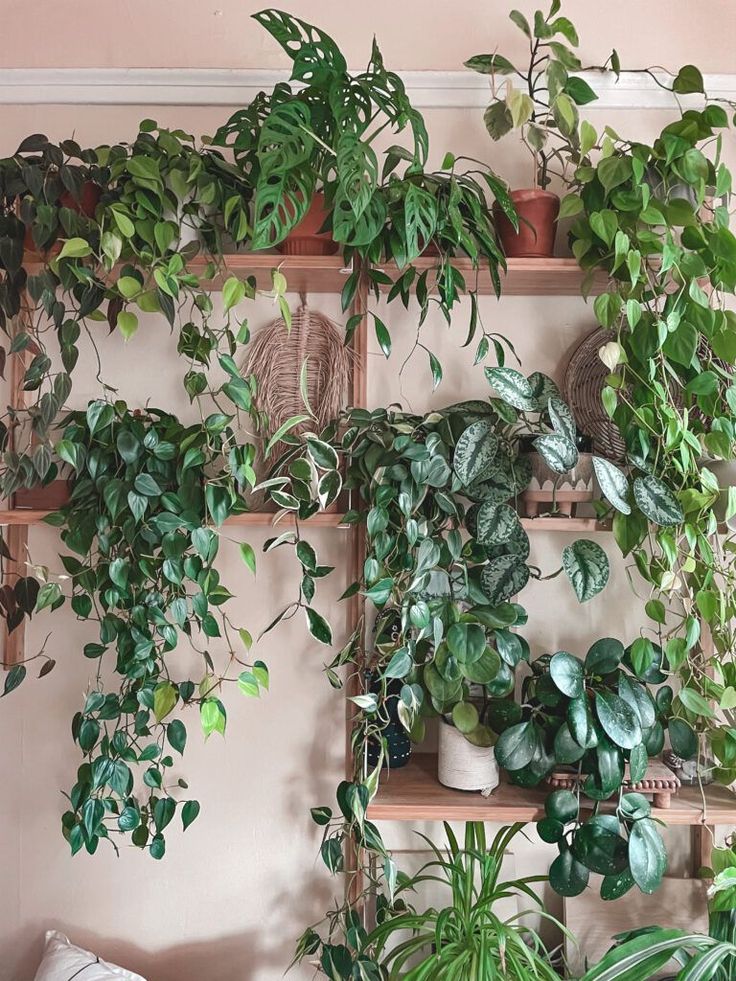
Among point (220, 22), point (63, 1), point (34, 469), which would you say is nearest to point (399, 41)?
point (220, 22)

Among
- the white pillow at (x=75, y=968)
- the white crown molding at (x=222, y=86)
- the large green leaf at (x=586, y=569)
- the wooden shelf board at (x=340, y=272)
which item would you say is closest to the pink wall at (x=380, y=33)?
the white crown molding at (x=222, y=86)

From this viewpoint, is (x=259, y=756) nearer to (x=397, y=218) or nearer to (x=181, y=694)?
(x=181, y=694)

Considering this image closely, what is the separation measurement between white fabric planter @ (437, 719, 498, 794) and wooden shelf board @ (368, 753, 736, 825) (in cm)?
2

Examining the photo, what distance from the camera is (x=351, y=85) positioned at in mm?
1396

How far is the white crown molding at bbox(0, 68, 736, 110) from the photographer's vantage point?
1.69m

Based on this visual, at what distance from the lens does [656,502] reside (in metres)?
1.39

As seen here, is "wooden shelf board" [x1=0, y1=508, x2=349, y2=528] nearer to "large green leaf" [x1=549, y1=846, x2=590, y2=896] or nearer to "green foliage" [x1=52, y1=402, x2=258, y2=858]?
"green foliage" [x1=52, y1=402, x2=258, y2=858]

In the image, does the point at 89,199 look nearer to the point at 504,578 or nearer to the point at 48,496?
the point at 48,496

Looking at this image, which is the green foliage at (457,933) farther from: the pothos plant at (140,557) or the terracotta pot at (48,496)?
the terracotta pot at (48,496)

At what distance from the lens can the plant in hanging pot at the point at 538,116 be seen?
150cm

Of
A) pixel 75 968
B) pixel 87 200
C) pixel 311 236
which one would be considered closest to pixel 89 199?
pixel 87 200

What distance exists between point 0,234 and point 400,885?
57.1 inches

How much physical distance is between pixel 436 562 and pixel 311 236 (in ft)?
2.18

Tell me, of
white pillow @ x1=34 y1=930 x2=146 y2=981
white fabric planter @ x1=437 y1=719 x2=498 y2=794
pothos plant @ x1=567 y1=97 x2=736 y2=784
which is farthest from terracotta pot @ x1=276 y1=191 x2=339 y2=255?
white pillow @ x1=34 y1=930 x2=146 y2=981
